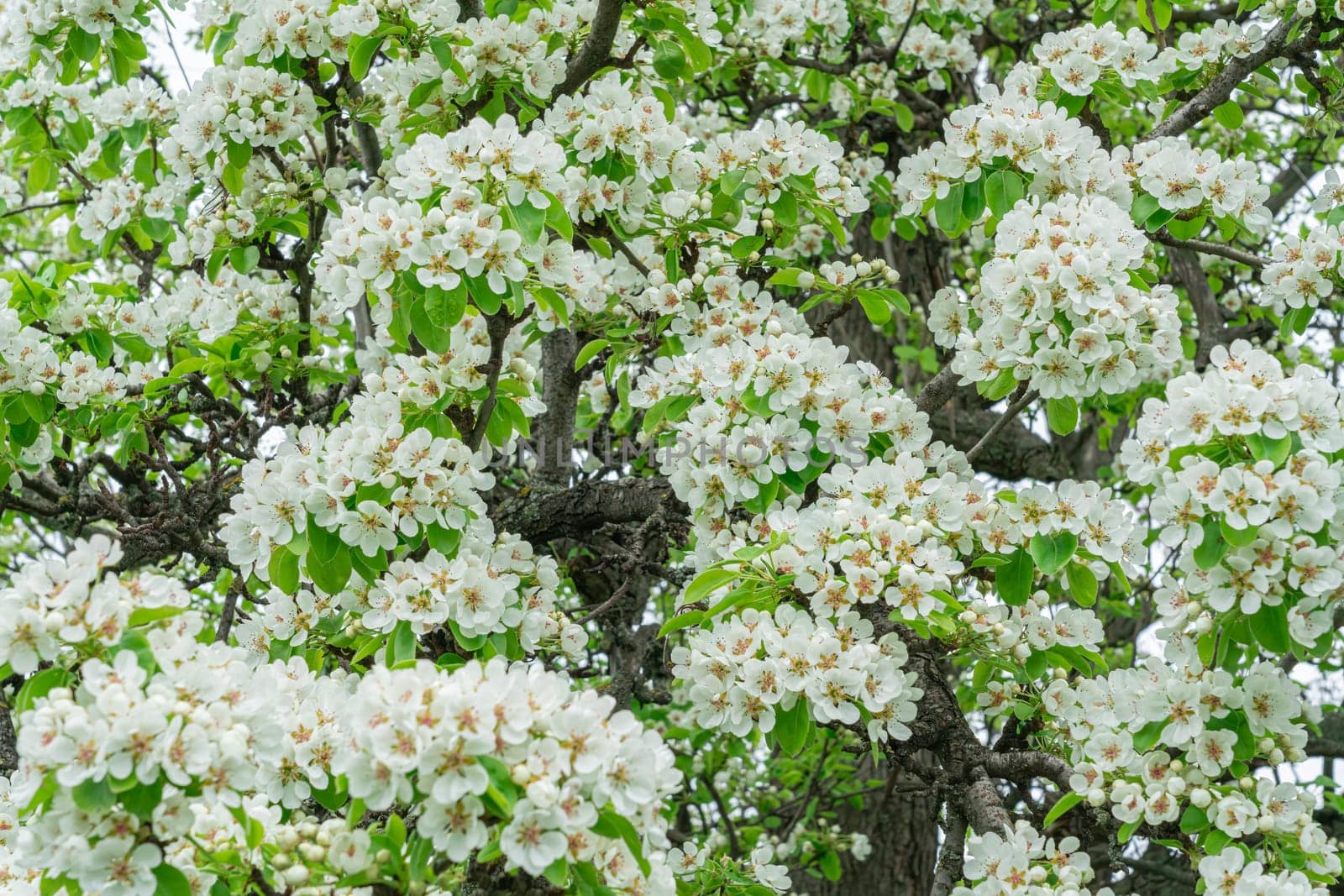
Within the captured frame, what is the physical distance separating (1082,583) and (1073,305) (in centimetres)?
73

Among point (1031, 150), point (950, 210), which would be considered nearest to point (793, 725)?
point (950, 210)

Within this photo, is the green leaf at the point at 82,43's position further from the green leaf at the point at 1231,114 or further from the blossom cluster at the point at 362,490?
the green leaf at the point at 1231,114

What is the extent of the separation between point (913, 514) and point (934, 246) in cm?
363

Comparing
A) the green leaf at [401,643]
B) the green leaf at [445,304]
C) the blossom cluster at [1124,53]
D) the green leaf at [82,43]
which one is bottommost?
the green leaf at [401,643]

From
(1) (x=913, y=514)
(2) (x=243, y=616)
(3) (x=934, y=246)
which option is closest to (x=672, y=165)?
(1) (x=913, y=514)

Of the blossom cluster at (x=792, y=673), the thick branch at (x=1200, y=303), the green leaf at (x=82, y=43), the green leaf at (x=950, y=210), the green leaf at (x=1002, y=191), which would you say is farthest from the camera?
the thick branch at (x=1200, y=303)

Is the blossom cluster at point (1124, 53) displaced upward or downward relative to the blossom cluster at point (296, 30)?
upward

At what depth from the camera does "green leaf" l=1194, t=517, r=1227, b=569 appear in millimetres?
2586

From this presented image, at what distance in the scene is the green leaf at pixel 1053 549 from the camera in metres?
3.02

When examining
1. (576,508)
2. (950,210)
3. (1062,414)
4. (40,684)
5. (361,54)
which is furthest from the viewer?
(576,508)

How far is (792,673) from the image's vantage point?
282 cm

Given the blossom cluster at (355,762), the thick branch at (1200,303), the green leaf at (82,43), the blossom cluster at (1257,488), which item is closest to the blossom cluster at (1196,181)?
the blossom cluster at (1257,488)

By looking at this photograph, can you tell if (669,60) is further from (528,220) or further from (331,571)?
(331,571)

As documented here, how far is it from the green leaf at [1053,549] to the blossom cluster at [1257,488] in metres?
0.35
